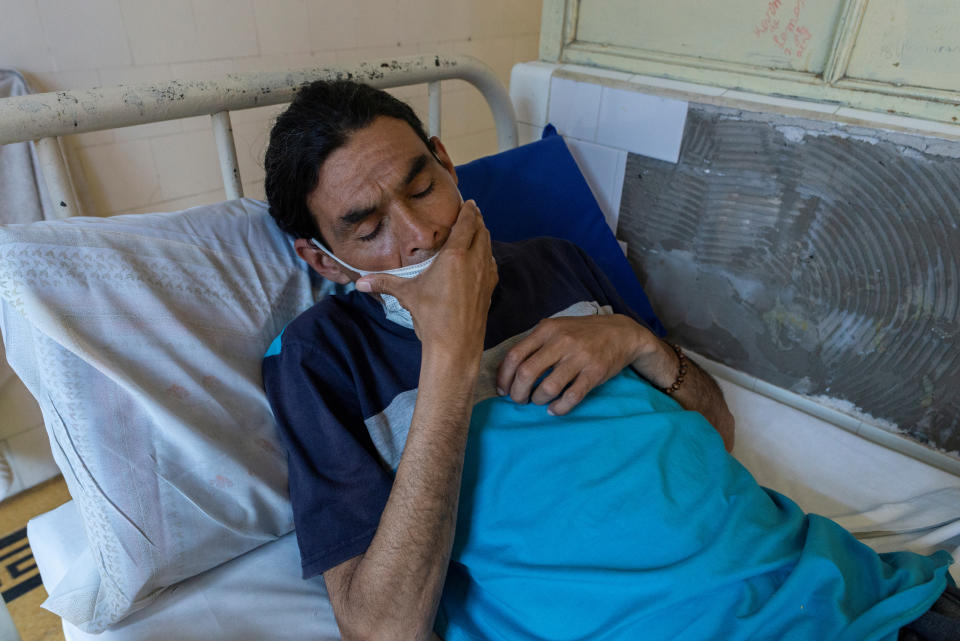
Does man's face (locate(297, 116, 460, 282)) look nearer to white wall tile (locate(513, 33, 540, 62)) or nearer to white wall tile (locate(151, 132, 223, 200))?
white wall tile (locate(151, 132, 223, 200))

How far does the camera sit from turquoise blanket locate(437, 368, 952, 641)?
3.01ft

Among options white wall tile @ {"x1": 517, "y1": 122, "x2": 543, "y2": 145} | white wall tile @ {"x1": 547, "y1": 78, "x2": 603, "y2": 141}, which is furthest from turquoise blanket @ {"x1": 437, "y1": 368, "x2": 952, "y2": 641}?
white wall tile @ {"x1": 517, "y1": 122, "x2": 543, "y2": 145}

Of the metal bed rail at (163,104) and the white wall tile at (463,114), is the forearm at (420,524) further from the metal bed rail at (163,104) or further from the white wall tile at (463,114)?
the white wall tile at (463,114)

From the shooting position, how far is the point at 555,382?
1.05 meters

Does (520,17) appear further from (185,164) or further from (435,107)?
(435,107)

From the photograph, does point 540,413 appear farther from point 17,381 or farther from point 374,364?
point 17,381

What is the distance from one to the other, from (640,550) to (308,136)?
2.87 feet

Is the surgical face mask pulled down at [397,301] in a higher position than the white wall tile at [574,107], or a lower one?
lower

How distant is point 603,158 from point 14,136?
1.36 metres

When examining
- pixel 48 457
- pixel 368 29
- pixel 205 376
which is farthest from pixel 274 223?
pixel 368 29

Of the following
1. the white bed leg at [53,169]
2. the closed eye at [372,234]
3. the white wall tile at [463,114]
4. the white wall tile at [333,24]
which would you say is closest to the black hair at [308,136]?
the closed eye at [372,234]

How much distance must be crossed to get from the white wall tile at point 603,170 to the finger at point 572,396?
86cm

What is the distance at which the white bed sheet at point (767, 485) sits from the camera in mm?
987

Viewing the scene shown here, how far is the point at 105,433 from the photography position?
2.98ft
